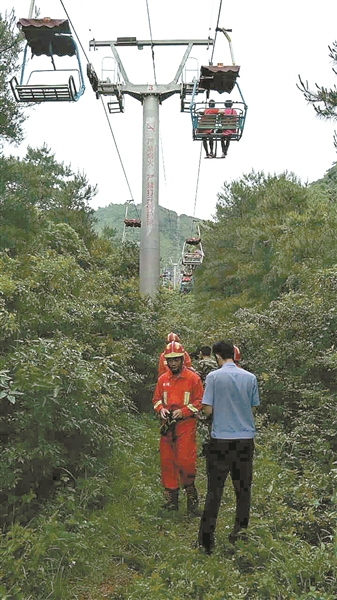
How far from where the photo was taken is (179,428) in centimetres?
627

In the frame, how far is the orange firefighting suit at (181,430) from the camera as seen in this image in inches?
246

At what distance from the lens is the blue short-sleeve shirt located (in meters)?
5.00

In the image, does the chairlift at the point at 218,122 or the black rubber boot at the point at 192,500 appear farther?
the chairlift at the point at 218,122

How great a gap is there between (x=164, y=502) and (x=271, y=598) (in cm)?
262

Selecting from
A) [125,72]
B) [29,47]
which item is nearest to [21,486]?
[29,47]

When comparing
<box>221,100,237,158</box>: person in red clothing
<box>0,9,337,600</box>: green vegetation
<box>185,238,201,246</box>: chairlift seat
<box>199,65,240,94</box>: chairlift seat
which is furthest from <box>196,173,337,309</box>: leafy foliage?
<box>0,9,337,600</box>: green vegetation

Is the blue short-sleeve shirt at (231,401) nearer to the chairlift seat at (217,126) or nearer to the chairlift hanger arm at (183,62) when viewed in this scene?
the chairlift seat at (217,126)

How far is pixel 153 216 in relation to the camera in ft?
63.7

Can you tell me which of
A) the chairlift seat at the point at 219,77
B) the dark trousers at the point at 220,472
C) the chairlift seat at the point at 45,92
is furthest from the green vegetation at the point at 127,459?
the chairlift seat at the point at 219,77

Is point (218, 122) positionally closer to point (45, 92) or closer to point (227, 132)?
point (227, 132)

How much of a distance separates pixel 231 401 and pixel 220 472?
619 millimetres

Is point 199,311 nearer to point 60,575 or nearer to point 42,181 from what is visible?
point 42,181

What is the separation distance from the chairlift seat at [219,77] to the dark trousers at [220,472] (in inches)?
489

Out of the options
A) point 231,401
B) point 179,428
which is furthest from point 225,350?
point 179,428
